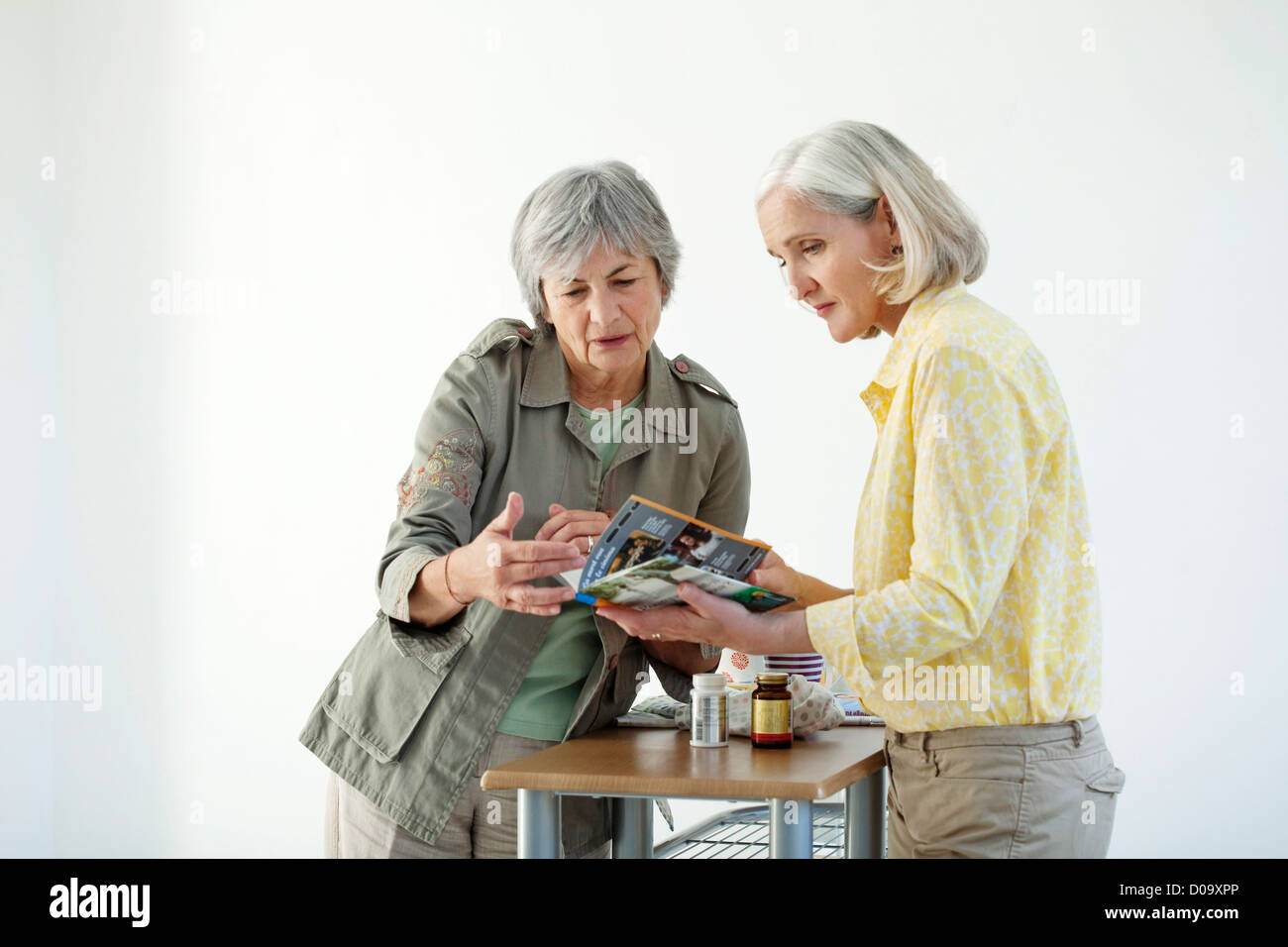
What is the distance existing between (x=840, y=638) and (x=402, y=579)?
2.43 ft

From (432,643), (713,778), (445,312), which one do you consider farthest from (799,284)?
(445,312)

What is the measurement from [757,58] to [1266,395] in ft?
6.86

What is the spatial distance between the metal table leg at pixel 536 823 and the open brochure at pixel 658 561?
30cm

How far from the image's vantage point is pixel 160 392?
15.7ft

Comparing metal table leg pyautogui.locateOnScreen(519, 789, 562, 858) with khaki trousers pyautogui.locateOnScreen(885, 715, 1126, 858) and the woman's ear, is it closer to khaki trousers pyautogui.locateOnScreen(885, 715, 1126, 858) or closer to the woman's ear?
khaki trousers pyautogui.locateOnScreen(885, 715, 1126, 858)

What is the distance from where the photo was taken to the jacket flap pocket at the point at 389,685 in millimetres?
2113

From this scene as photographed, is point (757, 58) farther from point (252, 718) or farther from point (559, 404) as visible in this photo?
point (252, 718)

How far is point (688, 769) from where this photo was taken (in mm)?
1844

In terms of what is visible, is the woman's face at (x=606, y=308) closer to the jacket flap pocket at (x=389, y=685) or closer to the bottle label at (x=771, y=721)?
the jacket flap pocket at (x=389, y=685)

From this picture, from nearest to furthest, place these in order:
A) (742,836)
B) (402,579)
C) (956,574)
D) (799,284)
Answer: (956,574), (799,284), (402,579), (742,836)

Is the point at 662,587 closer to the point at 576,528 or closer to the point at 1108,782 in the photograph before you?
the point at 576,528

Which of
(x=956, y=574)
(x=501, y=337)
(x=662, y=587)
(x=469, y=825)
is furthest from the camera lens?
(x=501, y=337)

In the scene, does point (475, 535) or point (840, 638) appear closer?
point (840, 638)
